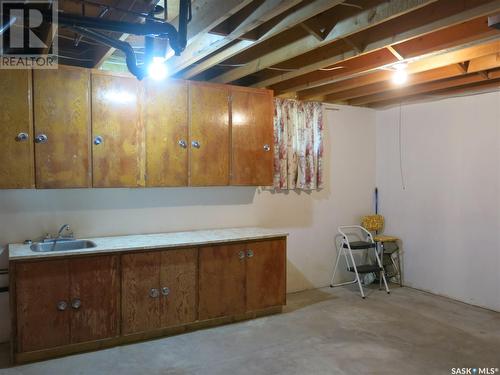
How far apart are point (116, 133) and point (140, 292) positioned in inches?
56.7

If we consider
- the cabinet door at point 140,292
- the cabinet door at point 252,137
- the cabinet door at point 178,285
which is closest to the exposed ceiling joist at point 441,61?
the cabinet door at point 252,137

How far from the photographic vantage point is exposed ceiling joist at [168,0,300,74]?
2.31 meters

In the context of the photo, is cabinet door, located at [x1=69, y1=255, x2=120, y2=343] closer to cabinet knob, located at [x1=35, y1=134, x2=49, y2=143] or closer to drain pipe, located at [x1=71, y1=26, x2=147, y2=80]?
cabinet knob, located at [x1=35, y1=134, x2=49, y2=143]

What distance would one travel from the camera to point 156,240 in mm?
3742

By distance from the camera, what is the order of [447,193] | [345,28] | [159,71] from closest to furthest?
[345,28], [159,71], [447,193]

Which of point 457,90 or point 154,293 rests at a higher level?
point 457,90

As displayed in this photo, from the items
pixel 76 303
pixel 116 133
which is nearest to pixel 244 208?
pixel 116 133

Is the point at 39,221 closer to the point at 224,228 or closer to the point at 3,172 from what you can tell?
the point at 3,172

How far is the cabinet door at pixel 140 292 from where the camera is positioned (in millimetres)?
3441

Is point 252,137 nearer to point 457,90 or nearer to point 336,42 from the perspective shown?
point 336,42

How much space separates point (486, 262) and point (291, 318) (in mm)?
2297

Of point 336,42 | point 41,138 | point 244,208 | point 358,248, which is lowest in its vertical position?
point 358,248

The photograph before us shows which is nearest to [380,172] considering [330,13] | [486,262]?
[486,262]

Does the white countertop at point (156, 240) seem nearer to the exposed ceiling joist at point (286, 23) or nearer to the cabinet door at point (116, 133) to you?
the cabinet door at point (116, 133)
